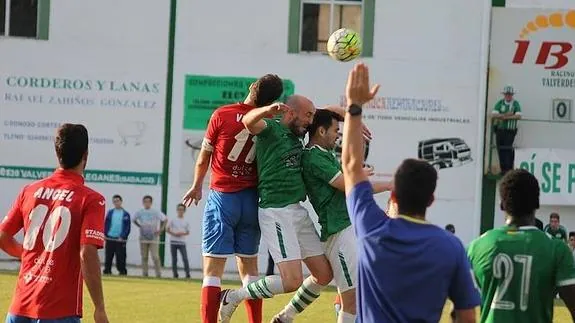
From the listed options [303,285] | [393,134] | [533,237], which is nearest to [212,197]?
[303,285]

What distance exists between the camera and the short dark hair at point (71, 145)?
23.5 feet

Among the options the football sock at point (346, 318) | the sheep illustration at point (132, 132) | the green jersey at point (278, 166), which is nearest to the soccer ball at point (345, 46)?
the green jersey at point (278, 166)

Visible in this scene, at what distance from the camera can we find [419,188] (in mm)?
5961

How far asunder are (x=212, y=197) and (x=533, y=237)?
465cm

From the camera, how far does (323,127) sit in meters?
10.6

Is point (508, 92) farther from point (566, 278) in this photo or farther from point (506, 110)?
point (566, 278)

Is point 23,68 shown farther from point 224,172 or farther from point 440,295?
point 440,295

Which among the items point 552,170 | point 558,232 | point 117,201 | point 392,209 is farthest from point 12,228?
point 552,170

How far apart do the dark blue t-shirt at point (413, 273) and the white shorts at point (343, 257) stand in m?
4.49

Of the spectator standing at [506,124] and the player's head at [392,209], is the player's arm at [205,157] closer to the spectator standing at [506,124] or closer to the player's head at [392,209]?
the player's head at [392,209]

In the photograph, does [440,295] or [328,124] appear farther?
[328,124]

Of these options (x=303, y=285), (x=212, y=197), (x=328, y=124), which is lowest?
(x=303, y=285)

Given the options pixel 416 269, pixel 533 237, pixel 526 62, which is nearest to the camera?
pixel 416 269

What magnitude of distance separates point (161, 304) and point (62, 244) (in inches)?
341
